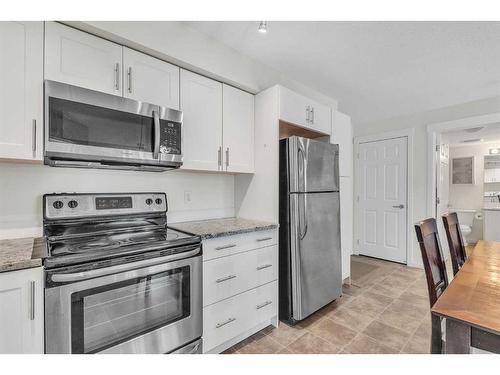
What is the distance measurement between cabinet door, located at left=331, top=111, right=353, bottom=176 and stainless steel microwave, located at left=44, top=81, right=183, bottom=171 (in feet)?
5.60

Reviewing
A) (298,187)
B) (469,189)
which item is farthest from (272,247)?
(469,189)

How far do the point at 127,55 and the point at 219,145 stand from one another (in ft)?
2.91

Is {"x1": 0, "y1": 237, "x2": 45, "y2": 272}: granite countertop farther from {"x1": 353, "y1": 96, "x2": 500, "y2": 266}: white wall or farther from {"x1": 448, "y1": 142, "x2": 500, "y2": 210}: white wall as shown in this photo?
{"x1": 448, "y1": 142, "x2": 500, "y2": 210}: white wall

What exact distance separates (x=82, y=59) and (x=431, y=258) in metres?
2.25

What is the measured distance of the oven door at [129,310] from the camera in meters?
1.19

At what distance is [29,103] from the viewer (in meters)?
1.34

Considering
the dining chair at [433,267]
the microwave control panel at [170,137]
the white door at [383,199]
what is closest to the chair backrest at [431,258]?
the dining chair at [433,267]

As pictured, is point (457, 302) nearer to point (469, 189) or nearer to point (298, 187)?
point (298, 187)

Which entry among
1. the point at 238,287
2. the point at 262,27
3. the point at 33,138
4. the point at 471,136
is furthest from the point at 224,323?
the point at 471,136

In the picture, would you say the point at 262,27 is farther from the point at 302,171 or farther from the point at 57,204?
the point at 57,204

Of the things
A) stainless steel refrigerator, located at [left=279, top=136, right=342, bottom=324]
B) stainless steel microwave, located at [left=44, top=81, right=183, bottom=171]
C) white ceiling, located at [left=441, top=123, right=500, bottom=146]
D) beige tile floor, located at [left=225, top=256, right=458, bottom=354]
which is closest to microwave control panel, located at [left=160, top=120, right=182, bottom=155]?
stainless steel microwave, located at [left=44, top=81, right=183, bottom=171]

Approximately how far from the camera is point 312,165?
2.22 metres

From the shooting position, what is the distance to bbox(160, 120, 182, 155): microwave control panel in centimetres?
175

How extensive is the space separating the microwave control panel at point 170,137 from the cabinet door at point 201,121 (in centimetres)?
9
